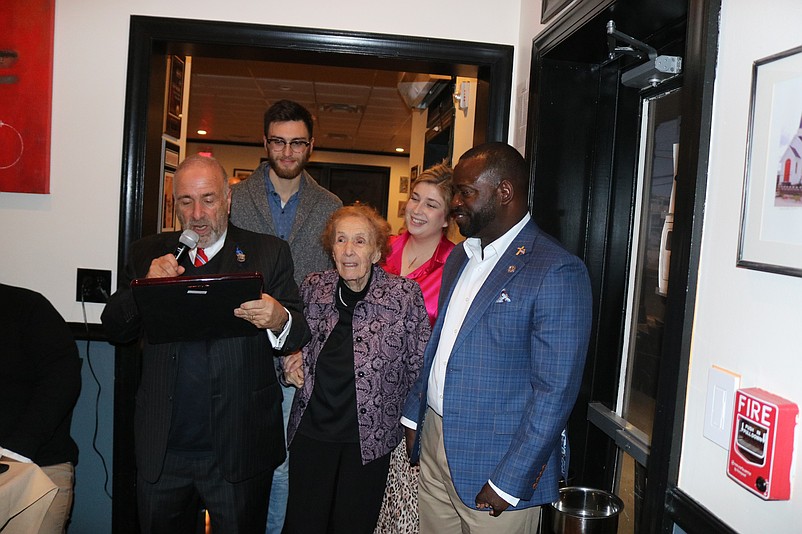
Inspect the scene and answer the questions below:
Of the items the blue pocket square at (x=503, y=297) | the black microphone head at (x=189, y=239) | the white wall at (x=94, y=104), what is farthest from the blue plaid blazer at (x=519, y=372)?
the white wall at (x=94, y=104)

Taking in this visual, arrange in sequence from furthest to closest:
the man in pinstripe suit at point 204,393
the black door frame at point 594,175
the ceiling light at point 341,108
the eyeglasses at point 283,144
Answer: the ceiling light at point 341,108 < the eyeglasses at point 283,144 < the black door frame at point 594,175 < the man in pinstripe suit at point 204,393

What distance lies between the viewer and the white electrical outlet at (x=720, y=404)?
1308 mm

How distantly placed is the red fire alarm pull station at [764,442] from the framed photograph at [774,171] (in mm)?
230

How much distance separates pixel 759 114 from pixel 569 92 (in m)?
1.41

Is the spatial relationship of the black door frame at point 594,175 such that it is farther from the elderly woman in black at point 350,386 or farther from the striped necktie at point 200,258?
the striped necktie at point 200,258

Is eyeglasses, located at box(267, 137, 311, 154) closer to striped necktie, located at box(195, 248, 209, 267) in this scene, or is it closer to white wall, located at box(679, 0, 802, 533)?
striped necktie, located at box(195, 248, 209, 267)

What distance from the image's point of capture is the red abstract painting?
2.89 m

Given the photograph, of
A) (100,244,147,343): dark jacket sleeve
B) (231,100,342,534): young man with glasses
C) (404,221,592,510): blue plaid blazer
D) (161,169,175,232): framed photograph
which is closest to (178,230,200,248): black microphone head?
A: (100,244,147,343): dark jacket sleeve

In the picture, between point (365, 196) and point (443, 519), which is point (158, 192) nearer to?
point (443, 519)

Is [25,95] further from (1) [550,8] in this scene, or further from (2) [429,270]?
(1) [550,8]

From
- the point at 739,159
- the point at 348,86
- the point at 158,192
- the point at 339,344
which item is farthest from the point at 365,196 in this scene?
the point at 739,159

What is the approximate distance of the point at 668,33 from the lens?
7.05 feet

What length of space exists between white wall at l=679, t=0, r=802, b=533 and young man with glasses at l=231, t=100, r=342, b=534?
177 centimetres

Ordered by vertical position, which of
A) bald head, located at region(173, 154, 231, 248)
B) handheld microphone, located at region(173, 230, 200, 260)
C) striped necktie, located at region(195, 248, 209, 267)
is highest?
bald head, located at region(173, 154, 231, 248)
